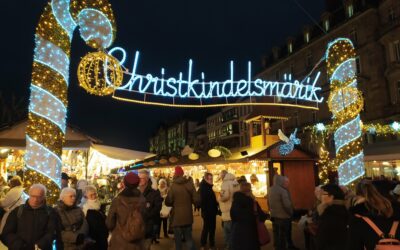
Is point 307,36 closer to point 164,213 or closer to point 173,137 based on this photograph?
point 164,213

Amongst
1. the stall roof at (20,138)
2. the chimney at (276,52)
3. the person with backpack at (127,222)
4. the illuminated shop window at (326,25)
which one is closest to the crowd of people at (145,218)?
the person with backpack at (127,222)

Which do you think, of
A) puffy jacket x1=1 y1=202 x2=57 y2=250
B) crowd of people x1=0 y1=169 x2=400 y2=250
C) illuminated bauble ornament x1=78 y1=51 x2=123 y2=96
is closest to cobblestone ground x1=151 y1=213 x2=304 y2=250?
crowd of people x1=0 y1=169 x2=400 y2=250

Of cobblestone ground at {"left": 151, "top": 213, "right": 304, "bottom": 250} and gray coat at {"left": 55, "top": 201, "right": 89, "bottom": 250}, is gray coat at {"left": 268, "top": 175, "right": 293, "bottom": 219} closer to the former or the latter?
cobblestone ground at {"left": 151, "top": 213, "right": 304, "bottom": 250}

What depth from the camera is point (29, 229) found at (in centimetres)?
386

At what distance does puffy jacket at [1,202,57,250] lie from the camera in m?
Answer: 3.80

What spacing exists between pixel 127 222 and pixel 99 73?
3715mm

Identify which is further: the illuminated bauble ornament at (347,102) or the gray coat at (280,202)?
the illuminated bauble ornament at (347,102)

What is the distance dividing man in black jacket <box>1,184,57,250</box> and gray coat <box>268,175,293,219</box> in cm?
483

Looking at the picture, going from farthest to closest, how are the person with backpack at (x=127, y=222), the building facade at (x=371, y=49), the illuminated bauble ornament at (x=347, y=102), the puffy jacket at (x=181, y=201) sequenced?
the building facade at (x=371, y=49)
the illuminated bauble ornament at (x=347, y=102)
the puffy jacket at (x=181, y=201)
the person with backpack at (x=127, y=222)

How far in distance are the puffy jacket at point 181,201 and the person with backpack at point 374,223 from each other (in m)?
3.78

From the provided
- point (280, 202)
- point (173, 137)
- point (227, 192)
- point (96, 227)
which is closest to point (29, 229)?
point (96, 227)

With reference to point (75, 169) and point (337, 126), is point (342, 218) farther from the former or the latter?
point (75, 169)

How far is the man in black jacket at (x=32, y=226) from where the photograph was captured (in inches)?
150

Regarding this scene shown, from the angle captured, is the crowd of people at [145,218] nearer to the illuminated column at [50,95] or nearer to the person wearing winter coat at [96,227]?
the person wearing winter coat at [96,227]
